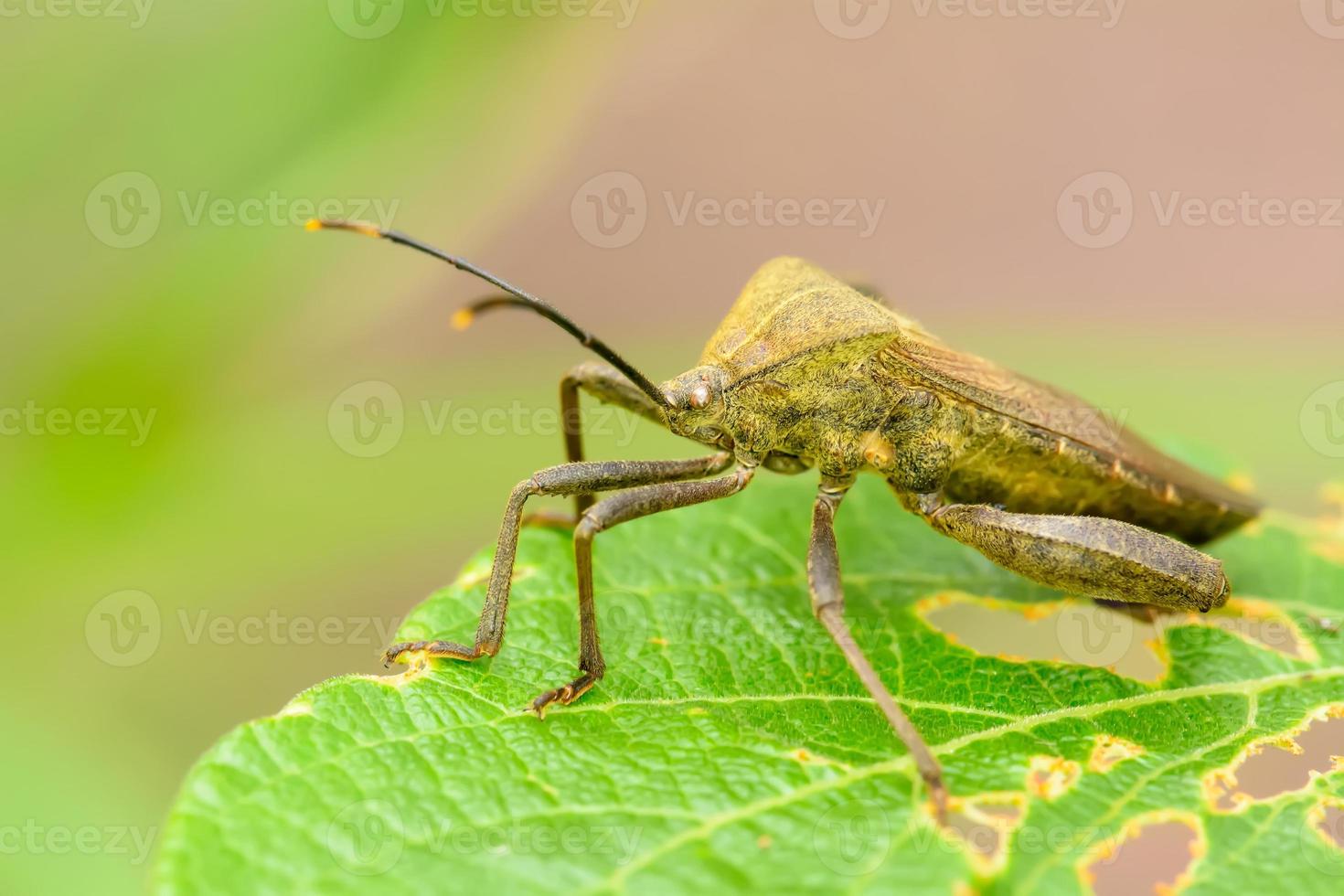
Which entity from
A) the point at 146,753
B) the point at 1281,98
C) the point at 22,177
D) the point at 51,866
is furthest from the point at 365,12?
the point at 1281,98

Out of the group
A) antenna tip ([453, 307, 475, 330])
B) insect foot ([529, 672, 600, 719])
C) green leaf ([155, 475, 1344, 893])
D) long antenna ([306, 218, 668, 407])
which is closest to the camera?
green leaf ([155, 475, 1344, 893])

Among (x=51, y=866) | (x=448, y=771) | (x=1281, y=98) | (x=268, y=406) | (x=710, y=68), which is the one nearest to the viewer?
(x=448, y=771)

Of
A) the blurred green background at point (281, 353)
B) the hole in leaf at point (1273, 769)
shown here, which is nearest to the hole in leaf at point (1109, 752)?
the hole in leaf at point (1273, 769)

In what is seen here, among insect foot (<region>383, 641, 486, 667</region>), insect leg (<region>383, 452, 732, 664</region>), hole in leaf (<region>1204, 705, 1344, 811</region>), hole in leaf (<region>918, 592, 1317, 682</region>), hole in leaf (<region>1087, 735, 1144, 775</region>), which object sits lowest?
hole in leaf (<region>1204, 705, 1344, 811</region>)

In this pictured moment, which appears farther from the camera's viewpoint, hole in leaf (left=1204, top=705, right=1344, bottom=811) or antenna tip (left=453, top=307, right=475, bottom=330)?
antenna tip (left=453, top=307, right=475, bottom=330)

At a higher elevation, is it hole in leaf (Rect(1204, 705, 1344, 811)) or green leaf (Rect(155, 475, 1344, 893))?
green leaf (Rect(155, 475, 1344, 893))

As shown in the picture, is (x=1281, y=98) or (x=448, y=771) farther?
(x=1281, y=98)

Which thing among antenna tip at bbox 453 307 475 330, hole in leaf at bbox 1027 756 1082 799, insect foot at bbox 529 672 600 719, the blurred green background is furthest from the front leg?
antenna tip at bbox 453 307 475 330

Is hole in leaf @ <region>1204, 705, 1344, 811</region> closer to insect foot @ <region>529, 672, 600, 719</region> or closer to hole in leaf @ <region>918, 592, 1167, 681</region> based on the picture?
hole in leaf @ <region>918, 592, 1167, 681</region>

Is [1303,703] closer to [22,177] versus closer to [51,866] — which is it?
[51,866]
